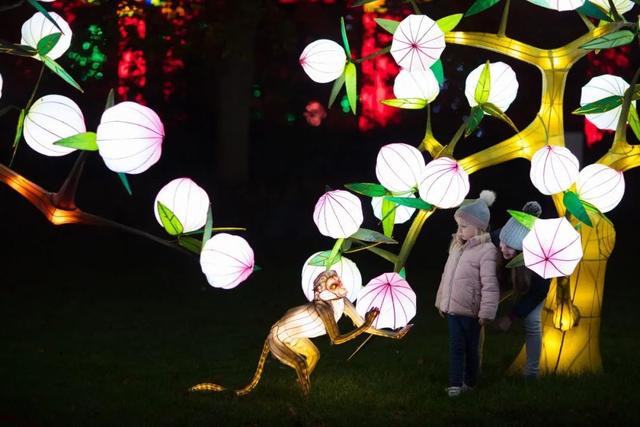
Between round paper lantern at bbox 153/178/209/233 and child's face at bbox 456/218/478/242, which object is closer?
round paper lantern at bbox 153/178/209/233

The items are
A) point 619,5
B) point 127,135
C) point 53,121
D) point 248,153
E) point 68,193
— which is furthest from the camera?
point 248,153

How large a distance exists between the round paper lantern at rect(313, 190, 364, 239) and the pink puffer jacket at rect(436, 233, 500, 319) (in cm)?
74

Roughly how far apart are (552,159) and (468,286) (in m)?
1.03

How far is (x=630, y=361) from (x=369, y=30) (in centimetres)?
1130

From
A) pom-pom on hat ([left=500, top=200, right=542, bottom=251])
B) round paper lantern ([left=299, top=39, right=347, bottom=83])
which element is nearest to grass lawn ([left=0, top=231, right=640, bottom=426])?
pom-pom on hat ([left=500, top=200, right=542, bottom=251])

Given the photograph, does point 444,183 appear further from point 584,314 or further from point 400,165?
point 584,314

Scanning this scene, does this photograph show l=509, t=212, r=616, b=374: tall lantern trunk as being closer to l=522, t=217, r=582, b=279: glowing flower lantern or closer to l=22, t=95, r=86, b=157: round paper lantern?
l=522, t=217, r=582, b=279: glowing flower lantern

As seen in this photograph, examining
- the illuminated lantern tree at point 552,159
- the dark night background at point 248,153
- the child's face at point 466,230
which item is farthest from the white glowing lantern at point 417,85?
the dark night background at point 248,153

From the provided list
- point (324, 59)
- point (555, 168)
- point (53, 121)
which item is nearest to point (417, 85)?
point (324, 59)

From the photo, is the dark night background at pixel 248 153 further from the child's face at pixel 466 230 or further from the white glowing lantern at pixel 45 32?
the white glowing lantern at pixel 45 32

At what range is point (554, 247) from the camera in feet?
19.2

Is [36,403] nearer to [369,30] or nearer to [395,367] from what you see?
[395,367]

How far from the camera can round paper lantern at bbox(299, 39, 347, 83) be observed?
672 cm

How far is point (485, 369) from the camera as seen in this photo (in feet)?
25.4
